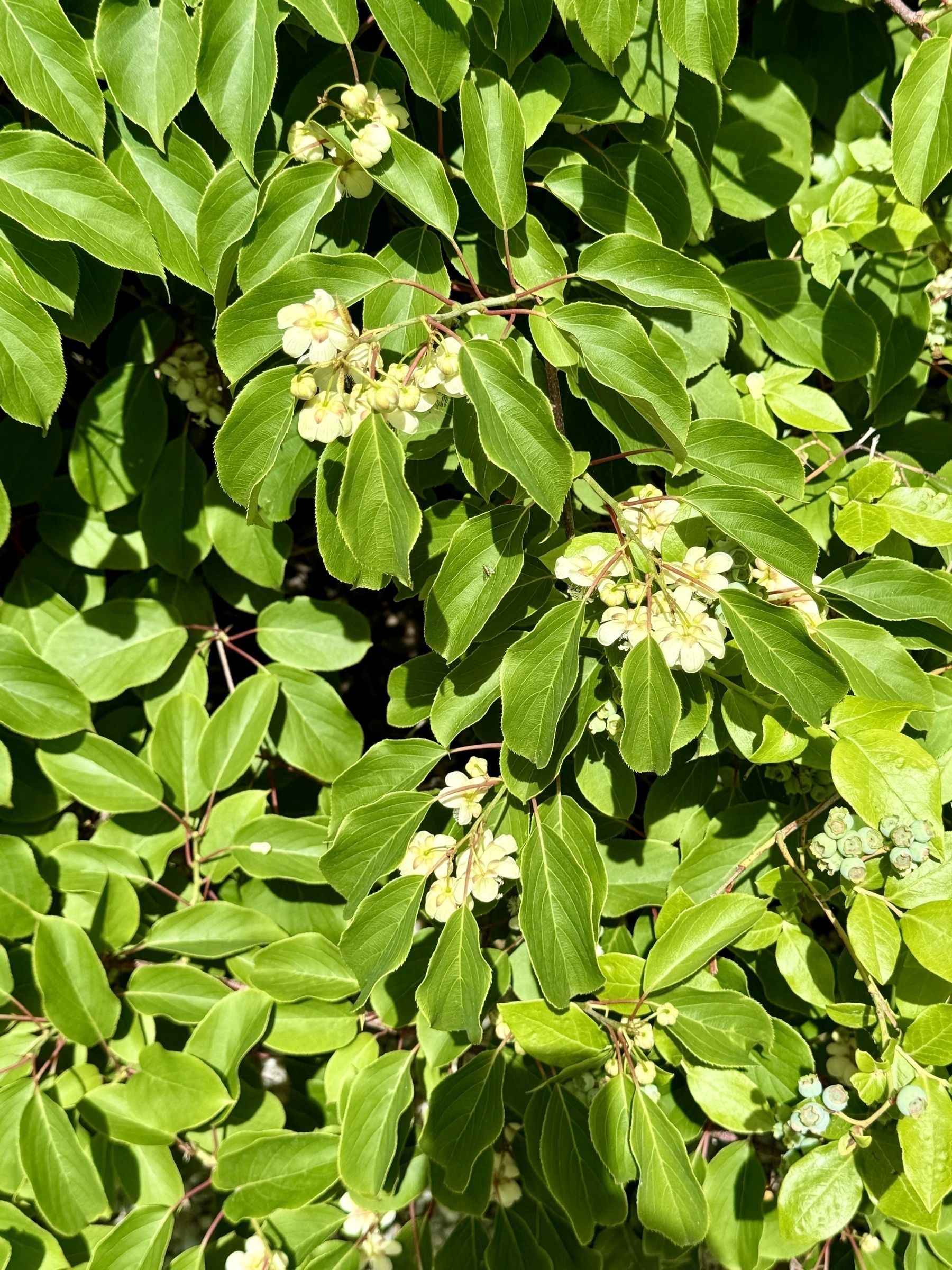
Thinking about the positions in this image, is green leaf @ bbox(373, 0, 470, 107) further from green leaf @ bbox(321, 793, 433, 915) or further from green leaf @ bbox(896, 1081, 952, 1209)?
green leaf @ bbox(896, 1081, 952, 1209)

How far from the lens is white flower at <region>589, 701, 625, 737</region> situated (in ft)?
3.93

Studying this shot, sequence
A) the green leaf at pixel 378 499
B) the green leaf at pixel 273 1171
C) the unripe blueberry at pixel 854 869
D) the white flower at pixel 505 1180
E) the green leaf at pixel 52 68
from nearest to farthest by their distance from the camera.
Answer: the green leaf at pixel 378 499 → the green leaf at pixel 52 68 → the unripe blueberry at pixel 854 869 → the green leaf at pixel 273 1171 → the white flower at pixel 505 1180

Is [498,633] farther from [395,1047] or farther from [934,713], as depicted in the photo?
[395,1047]

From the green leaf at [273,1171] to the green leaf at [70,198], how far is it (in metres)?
1.26

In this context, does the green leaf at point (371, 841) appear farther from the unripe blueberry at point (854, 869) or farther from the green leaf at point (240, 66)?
the green leaf at point (240, 66)

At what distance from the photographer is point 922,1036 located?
1.11 m

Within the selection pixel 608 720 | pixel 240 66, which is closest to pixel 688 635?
pixel 608 720

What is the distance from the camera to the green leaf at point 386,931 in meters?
1.19

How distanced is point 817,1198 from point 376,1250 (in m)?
0.72

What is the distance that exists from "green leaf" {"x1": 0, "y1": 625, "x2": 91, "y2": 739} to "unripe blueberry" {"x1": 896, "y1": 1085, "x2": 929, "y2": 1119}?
1.20 metres

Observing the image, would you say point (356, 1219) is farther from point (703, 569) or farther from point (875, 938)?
point (703, 569)

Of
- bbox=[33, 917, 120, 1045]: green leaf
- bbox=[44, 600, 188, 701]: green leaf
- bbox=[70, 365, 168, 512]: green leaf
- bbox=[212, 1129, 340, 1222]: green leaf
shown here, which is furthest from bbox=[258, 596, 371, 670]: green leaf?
bbox=[212, 1129, 340, 1222]: green leaf

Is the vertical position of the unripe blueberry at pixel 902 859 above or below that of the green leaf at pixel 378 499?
below

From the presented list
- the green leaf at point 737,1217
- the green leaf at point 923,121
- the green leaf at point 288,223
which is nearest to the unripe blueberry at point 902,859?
the green leaf at point 737,1217
